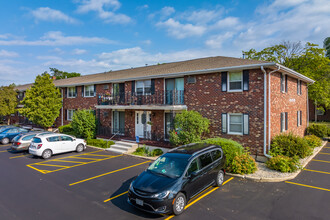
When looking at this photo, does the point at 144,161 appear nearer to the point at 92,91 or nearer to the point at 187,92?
the point at 187,92

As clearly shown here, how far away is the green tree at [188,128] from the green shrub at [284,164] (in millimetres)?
4032

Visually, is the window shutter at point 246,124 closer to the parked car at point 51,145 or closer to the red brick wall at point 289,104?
the red brick wall at point 289,104

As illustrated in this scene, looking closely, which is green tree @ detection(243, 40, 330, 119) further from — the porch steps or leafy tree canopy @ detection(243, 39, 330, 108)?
the porch steps

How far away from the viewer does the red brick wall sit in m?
12.7

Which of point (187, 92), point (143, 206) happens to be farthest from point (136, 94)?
point (143, 206)

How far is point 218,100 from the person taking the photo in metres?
13.4

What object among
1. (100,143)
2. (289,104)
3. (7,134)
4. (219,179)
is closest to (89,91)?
(100,143)

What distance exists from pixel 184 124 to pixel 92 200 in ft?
22.8

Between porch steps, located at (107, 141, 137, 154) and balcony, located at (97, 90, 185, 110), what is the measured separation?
2.71m

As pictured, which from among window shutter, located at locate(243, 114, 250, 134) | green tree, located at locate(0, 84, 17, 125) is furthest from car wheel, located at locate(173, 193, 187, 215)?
green tree, located at locate(0, 84, 17, 125)

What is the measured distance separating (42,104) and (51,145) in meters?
10.8

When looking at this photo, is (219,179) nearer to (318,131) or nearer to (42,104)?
(318,131)

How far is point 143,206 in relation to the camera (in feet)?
20.2

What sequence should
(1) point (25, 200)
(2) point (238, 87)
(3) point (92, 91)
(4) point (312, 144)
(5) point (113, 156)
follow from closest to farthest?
(1) point (25, 200) → (2) point (238, 87) → (5) point (113, 156) → (4) point (312, 144) → (3) point (92, 91)
